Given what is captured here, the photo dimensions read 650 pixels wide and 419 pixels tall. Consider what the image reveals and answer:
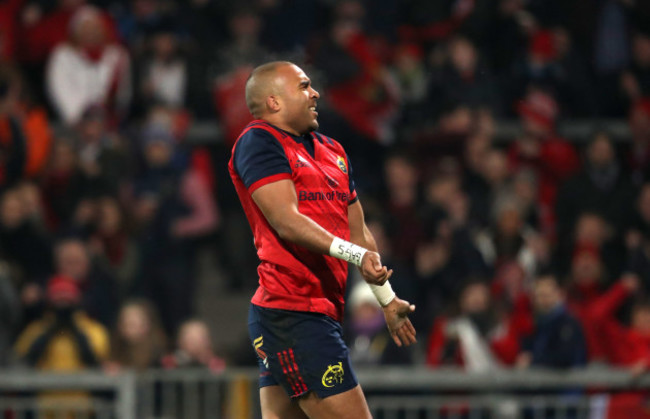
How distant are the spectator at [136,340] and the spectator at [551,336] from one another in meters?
2.99

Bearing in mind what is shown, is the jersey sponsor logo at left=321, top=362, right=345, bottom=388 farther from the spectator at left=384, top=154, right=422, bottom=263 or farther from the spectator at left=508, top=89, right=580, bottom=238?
the spectator at left=508, top=89, right=580, bottom=238

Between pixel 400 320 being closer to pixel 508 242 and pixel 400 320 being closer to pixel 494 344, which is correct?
pixel 494 344

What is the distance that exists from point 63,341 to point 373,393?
2.73m

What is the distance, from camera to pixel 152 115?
12.7m

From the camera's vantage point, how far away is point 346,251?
520cm

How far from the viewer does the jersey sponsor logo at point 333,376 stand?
215 inches

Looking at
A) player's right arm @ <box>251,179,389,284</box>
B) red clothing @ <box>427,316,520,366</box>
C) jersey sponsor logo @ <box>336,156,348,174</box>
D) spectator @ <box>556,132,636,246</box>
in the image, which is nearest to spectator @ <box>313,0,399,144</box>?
spectator @ <box>556,132,636,246</box>

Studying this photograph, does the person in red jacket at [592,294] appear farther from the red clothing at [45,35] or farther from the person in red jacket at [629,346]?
the red clothing at [45,35]

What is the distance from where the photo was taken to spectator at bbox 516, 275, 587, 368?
9172 millimetres

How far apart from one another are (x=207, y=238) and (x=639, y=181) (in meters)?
4.43

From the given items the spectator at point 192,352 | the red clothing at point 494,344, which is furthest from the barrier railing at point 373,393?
the red clothing at point 494,344

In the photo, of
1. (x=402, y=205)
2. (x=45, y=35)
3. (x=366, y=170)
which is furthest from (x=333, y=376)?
(x=45, y=35)

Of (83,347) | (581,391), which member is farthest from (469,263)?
(83,347)

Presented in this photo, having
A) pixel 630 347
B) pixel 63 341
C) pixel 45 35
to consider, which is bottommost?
pixel 630 347
